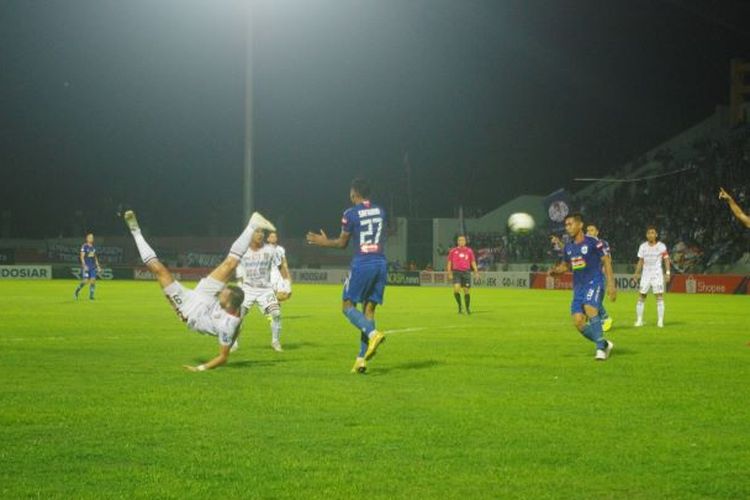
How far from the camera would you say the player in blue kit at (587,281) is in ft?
47.4

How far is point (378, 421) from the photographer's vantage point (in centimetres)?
877

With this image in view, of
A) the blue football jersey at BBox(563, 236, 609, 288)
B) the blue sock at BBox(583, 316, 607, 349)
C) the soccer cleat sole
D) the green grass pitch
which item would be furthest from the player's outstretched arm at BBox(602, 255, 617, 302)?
the soccer cleat sole

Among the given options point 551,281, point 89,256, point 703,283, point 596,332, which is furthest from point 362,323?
point 551,281

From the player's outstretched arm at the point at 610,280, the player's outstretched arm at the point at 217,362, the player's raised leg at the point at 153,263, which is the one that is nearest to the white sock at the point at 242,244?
the player's raised leg at the point at 153,263

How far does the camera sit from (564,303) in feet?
115

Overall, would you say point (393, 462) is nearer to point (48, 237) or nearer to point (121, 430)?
point (121, 430)

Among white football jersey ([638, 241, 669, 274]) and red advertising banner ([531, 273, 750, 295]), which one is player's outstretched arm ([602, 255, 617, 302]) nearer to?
white football jersey ([638, 241, 669, 274])

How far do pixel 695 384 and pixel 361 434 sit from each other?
17.0ft

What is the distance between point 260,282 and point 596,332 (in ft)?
18.6

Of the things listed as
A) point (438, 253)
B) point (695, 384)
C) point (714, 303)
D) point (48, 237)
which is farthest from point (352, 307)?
point (48, 237)

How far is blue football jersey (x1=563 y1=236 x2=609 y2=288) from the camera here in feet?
48.4

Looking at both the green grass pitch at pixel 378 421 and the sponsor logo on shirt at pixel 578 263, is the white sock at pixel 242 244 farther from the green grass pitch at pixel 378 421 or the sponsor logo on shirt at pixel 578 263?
the sponsor logo on shirt at pixel 578 263

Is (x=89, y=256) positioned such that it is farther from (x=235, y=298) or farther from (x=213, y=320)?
(x=213, y=320)

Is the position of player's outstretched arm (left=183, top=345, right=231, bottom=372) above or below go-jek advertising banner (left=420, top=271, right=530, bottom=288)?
below
